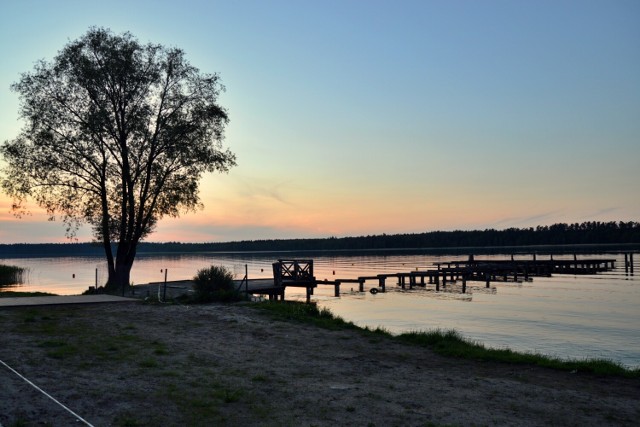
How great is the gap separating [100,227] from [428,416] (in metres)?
29.4

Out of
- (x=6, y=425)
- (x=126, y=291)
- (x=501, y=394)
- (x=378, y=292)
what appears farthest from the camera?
(x=378, y=292)

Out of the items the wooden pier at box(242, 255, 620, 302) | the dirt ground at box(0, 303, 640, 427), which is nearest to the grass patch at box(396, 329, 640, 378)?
the dirt ground at box(0, 303, 640, 427)

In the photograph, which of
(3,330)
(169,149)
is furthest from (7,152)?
(3,330)

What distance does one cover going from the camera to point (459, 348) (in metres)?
14.6

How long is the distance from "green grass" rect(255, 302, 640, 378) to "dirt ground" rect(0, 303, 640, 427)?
0.48 m

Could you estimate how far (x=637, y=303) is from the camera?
36.1 m

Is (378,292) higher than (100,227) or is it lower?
lower

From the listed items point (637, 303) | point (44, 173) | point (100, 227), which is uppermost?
point (44, 173)

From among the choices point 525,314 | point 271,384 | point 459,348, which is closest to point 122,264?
point 525,314

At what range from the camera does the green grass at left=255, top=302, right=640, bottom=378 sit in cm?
1246

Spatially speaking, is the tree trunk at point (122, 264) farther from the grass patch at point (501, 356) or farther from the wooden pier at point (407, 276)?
the grass patch at point (501, 356)

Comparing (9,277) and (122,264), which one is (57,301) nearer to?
(122,264)

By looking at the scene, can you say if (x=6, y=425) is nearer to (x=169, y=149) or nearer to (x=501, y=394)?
(x=501, y=394)

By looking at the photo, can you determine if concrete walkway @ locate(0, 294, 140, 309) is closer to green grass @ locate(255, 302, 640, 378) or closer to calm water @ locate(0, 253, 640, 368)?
green grass @ locate(255, 302, 640, 378)
